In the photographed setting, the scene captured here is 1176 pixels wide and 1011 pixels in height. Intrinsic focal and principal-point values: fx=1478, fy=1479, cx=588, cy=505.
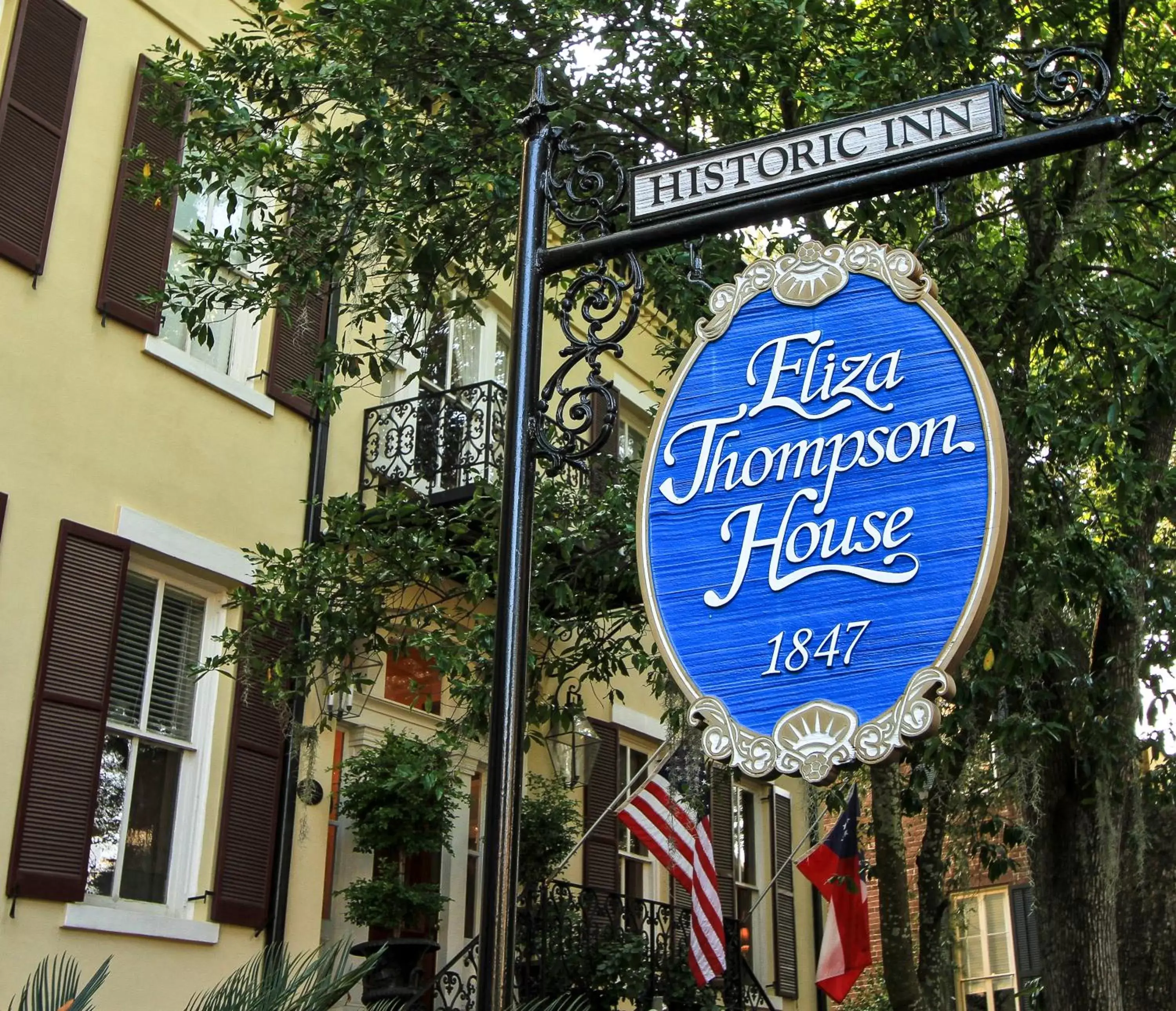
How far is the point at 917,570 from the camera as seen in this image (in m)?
3.85

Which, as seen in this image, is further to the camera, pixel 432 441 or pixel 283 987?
pixel 432 441

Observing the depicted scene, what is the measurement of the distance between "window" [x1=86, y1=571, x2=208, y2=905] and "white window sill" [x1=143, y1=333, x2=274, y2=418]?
4.89ft

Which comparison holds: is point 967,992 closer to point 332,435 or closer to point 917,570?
point 332,435

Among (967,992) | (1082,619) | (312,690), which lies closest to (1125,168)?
(1082,619)

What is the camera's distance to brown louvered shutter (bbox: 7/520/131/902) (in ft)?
27.8

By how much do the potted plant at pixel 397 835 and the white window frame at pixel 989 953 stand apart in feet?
39.6

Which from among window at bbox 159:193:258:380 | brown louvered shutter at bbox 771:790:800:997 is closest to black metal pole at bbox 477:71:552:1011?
window at bbox 159:193:258:380

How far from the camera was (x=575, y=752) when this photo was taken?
12992 millimetres

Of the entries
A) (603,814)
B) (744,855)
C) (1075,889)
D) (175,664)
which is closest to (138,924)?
(175,664)

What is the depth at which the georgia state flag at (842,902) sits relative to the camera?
11.5m

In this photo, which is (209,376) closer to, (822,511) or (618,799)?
(618,799)

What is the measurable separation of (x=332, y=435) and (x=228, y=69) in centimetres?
308

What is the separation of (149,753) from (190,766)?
34 centimetres

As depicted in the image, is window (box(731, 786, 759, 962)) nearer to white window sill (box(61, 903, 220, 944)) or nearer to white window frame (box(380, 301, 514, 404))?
white window frame (box(380, 301, 514, 404))
